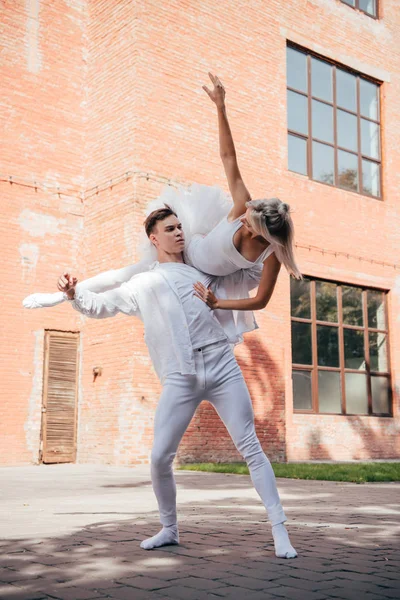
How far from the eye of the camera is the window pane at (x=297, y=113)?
15047 mm

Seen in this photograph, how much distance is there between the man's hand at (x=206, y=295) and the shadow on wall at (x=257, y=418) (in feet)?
27.6

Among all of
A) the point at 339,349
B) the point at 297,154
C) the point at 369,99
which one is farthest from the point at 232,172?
the point at 369,99

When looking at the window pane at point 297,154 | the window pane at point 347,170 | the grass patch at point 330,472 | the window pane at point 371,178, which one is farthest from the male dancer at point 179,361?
the window pane at point 371,178

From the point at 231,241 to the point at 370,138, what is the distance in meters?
14.0

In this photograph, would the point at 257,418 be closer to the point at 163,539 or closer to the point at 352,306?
the point at 352,306

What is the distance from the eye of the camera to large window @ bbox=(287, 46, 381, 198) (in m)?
15.2

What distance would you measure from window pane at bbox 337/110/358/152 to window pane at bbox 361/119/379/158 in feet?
0.88

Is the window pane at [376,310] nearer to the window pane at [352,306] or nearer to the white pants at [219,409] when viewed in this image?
the window pane at [352,306]

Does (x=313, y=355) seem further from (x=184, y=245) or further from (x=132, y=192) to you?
(x=184, y=245)

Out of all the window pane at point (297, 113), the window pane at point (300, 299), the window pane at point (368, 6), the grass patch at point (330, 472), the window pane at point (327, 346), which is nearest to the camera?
the grass patch at point (330, 472)

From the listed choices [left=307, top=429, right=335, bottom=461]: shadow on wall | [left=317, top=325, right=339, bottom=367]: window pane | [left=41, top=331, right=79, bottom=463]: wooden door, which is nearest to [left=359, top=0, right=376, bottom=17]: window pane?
[left=317, top=325, right=339, bottom=367]: window pane

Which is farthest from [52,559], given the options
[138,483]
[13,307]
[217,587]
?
[13,307]

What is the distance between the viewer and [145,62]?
12.3 m

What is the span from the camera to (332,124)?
15.9 m
